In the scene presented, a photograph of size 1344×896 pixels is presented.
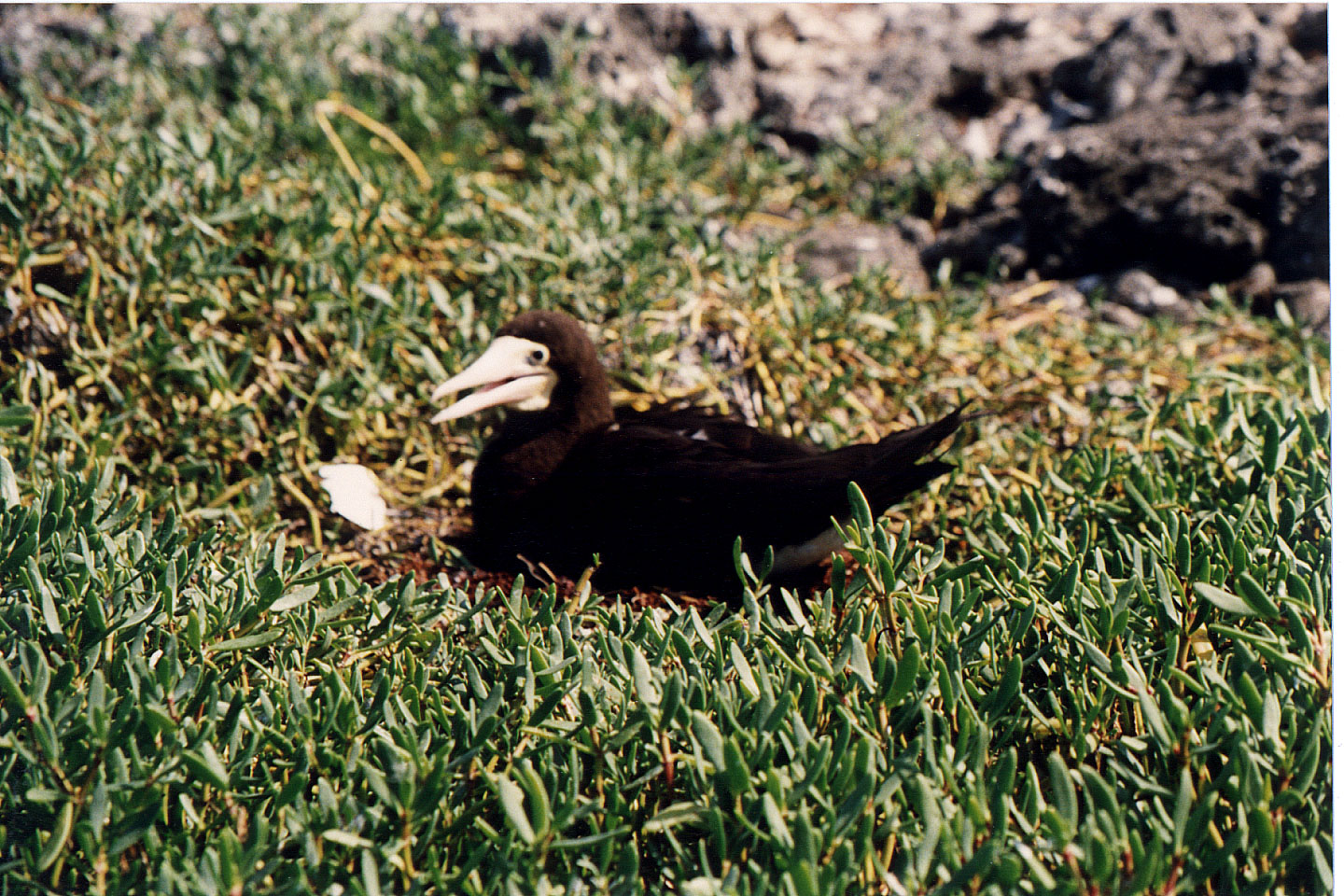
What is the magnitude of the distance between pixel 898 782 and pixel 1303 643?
69 cm

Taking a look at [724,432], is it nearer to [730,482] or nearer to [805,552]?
[730,482]

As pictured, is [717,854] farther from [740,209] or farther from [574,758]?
[740,209]

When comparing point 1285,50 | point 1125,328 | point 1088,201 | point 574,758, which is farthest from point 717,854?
point 1285,50

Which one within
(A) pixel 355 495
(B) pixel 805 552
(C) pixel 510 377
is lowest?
(B) pixel 805 552

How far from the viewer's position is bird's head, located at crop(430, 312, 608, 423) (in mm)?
2801

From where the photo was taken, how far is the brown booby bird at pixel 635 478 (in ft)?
8.07

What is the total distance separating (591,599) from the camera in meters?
2.34

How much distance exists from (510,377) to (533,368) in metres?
0.07

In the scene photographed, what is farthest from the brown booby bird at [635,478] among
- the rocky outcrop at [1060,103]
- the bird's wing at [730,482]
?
the rocky outcrop at [1060,103]

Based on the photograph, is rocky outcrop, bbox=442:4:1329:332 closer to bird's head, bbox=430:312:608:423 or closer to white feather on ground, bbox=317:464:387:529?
bird's head, bbox=430:312:608:423

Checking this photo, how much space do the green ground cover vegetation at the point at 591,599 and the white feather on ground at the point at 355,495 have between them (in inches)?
5.2

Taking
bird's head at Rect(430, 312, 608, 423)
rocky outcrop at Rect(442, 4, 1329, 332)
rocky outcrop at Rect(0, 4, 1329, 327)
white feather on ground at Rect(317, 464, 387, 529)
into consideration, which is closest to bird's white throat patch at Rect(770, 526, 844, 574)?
bird's head at Rect(430, 312, 608, 423)

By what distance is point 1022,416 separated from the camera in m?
3.44

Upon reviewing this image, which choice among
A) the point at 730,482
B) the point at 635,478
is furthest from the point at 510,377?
the point at 730,482
